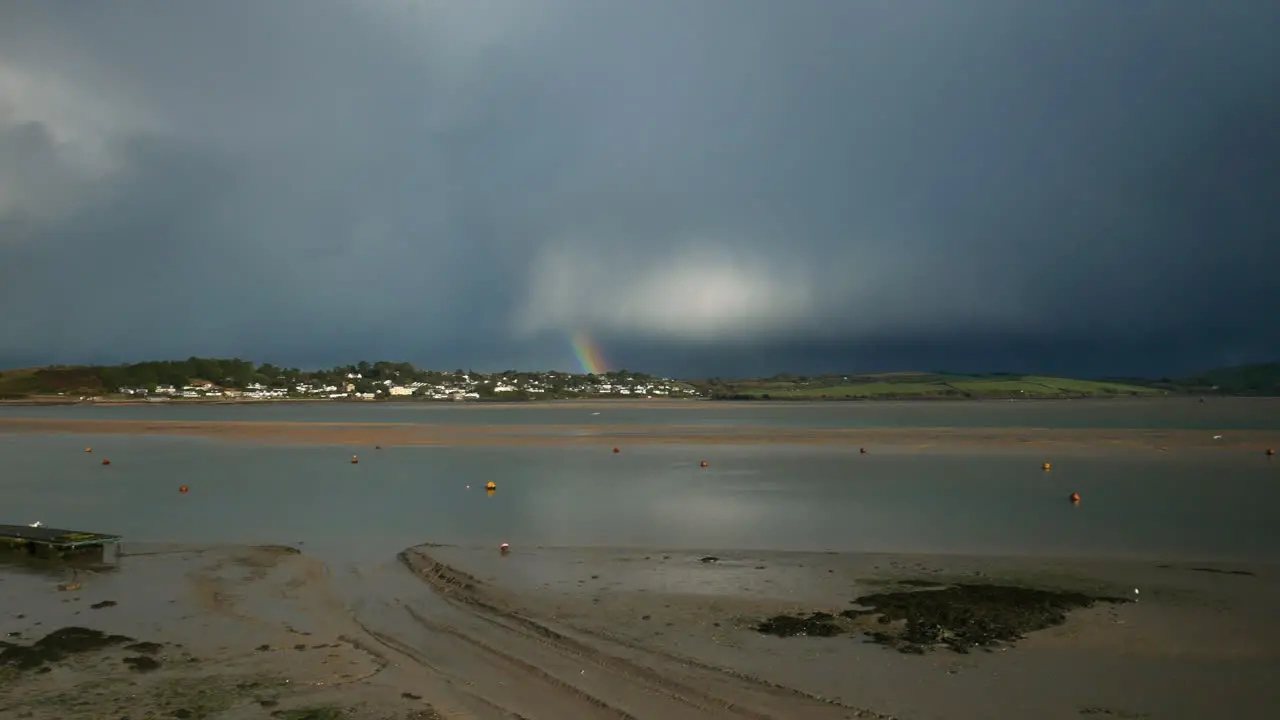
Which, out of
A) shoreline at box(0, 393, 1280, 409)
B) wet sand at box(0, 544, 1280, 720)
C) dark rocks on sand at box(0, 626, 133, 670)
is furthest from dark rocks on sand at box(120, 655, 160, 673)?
shoreline at box(0, 393, 1280, 409)

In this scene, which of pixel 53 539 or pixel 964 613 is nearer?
pixel 964 613

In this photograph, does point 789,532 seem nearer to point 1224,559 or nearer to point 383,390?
point 1224,559

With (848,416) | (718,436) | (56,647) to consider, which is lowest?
(718,436)

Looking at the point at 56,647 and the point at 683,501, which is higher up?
the point at 56,647

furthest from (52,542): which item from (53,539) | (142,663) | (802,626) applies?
(802,626)

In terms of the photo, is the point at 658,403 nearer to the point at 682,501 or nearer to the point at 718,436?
the point at 718,436

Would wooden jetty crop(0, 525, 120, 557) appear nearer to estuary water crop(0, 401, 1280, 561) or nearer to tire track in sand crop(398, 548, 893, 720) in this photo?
estuary water crop(0, 401, 1280, 561)

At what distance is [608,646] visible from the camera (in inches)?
424

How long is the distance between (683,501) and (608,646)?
1577cm

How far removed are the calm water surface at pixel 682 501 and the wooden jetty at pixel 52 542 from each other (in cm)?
237

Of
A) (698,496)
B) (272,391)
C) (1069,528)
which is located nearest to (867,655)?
(1069,528)

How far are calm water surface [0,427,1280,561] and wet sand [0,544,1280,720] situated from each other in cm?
319

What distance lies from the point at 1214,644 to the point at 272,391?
197m

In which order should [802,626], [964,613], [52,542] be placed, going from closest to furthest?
[802,626] < [964,613] < [52,542]
